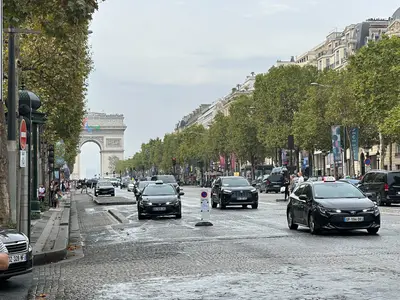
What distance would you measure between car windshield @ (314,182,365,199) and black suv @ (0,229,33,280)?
34.8ft

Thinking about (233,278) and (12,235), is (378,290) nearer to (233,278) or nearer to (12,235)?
(233,278)

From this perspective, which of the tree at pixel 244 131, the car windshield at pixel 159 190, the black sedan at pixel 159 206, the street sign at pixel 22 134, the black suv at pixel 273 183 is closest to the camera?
the street sign at pixel 22 134

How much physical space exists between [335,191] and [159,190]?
12706 mm

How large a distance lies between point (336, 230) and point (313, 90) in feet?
177

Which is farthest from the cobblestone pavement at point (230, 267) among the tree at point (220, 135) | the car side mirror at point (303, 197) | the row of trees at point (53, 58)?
the tree at point (220, 135)

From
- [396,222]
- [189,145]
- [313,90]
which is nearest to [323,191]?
[396,222]

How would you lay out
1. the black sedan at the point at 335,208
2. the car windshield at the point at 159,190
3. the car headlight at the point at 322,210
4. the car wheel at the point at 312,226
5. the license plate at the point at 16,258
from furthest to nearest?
the car windshield at the point at 159,190, the car wheel at the point at 312,226, the car headlight at the point at 322,210, the black sedan at the point at 335,208, the license plate at the point at 16,258

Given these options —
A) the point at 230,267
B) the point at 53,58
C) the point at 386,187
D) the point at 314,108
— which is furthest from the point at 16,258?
the point at 314,108

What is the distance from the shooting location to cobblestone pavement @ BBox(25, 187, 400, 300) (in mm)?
10883

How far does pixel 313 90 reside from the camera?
2960 inches

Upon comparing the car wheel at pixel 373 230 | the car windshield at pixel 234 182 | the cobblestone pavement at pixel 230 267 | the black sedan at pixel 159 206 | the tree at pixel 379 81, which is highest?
the tree at pixel 379 81

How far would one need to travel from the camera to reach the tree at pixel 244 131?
102 meters

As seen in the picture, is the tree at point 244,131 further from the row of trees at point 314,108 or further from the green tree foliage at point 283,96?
the green tree foliage at point 283,96

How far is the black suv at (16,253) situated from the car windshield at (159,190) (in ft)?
66.6
